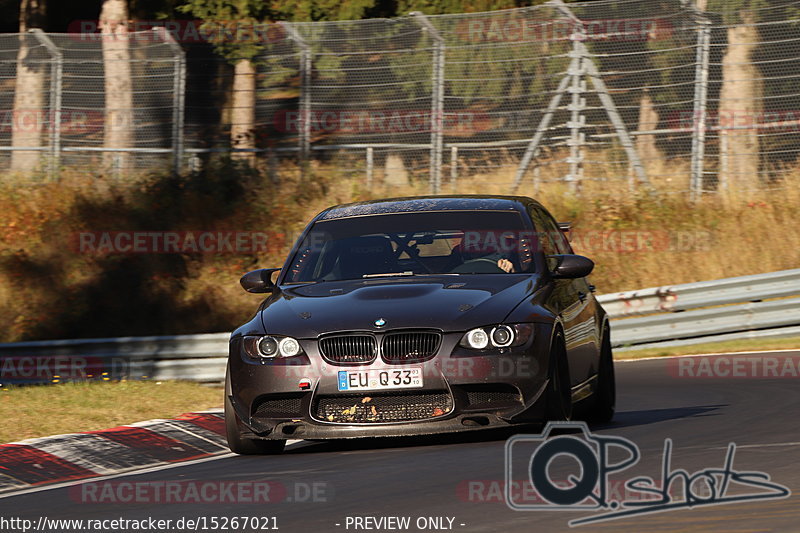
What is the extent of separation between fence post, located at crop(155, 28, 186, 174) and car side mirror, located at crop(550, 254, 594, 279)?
15.0 metres

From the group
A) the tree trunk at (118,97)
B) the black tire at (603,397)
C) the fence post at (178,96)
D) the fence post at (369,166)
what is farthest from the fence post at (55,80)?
the black tire at (603,397)

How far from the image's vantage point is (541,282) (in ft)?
30.9

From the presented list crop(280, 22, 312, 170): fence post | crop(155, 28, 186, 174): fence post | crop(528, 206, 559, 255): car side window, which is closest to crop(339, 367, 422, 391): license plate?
crop(528, 206, 559, 255): car side window

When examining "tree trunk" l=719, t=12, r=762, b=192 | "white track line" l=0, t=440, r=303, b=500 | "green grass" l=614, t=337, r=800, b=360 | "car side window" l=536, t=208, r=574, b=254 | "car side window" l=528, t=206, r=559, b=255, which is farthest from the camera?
"tree trunk" l=719, t=12, r=762, b=192

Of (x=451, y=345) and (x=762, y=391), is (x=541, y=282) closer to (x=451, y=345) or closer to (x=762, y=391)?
(x=451, y=345)

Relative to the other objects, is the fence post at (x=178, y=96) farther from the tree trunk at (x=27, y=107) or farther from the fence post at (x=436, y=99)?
the fence post at (x=436, y=99)

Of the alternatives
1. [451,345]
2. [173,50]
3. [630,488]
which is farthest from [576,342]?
[173,50]

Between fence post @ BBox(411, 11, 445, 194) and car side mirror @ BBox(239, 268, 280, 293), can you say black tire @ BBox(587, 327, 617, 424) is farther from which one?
fence post @ BBox(411, 11, 445, 194)

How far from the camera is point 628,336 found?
58.1 ft

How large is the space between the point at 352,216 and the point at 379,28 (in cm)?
1321

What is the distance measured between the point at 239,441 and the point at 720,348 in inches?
359

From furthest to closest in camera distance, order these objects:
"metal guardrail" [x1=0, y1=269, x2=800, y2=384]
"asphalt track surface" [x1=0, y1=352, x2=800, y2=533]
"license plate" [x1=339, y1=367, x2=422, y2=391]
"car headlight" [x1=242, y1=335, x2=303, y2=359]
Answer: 1. "metal guardrail" [x1=0, y1=269, x2=800, y2=384]
2. "car headlight" [x1=242, y1=335, x2=303, y2=359]
3. "license plate" [x1=339, y1=367, x2=422, y2=391]
4. "asphalt track surface" [x1=0, y1=352, x2=800, y2=533]

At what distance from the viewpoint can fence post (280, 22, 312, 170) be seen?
76.6 ft

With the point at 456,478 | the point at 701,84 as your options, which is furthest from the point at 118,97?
the point at 456,478
